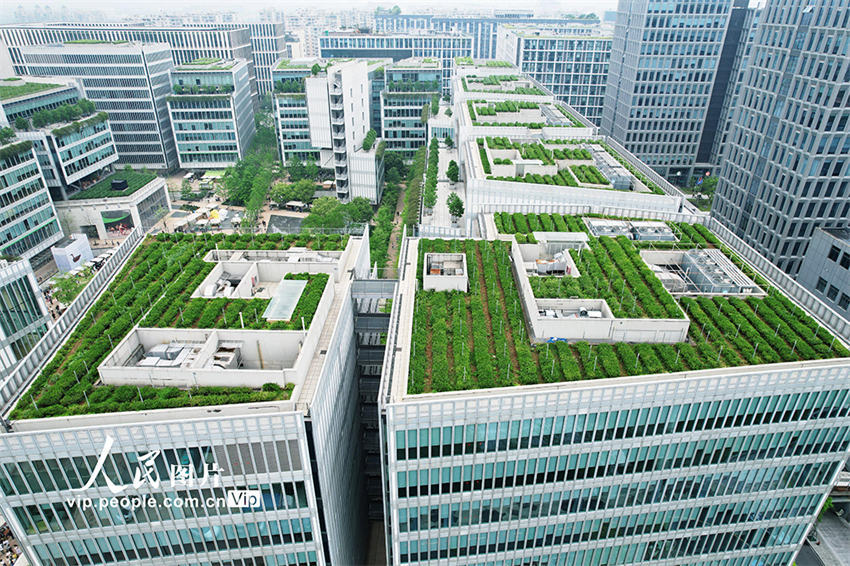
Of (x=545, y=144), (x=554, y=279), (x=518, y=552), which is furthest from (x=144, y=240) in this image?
(x=545, y=144)

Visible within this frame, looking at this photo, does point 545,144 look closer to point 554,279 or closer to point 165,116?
point 554,279

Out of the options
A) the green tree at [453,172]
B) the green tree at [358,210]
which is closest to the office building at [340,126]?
the green tree at [358,210]

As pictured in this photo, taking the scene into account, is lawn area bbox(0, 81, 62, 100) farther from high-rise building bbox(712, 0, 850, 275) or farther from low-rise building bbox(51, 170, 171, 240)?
high-rise building bbox(712, 0, 850, 275)
